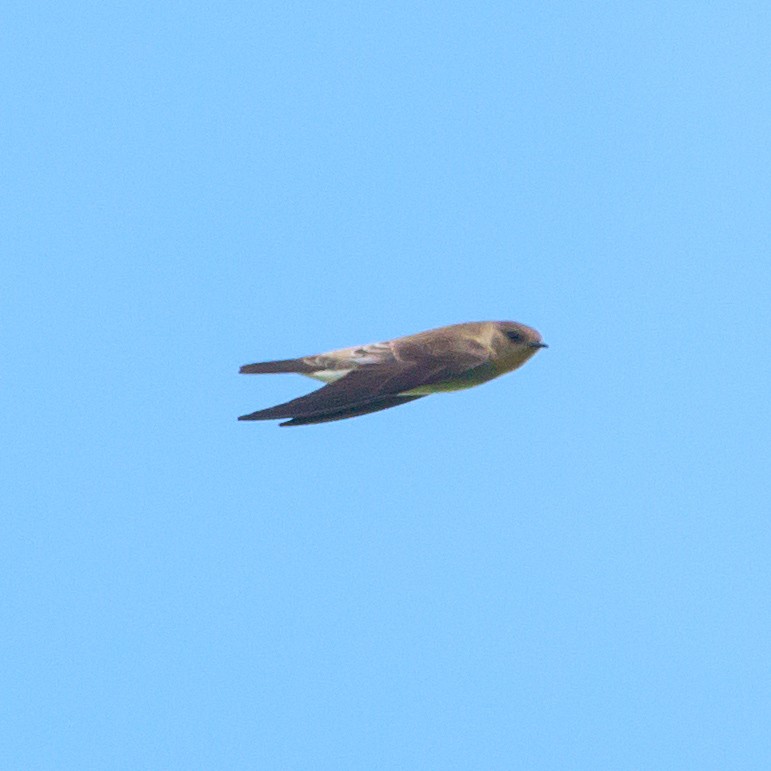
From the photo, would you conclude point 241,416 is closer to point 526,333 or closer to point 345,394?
point 345,394

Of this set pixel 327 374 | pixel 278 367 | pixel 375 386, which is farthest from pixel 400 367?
pixel 278 367

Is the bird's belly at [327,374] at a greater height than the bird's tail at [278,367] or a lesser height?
lesser

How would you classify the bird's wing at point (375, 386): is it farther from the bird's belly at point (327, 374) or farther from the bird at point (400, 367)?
the bird's belly at point (327, 374)

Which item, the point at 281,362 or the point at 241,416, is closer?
the point at 241,416

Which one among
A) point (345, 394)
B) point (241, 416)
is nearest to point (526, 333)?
point (345, 394)

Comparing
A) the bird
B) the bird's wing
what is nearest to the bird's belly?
the bird

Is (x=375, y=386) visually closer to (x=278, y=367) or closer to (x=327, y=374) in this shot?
(x=327, y=374)

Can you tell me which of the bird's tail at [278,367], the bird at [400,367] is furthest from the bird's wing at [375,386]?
the bird's tail at [278,367]
